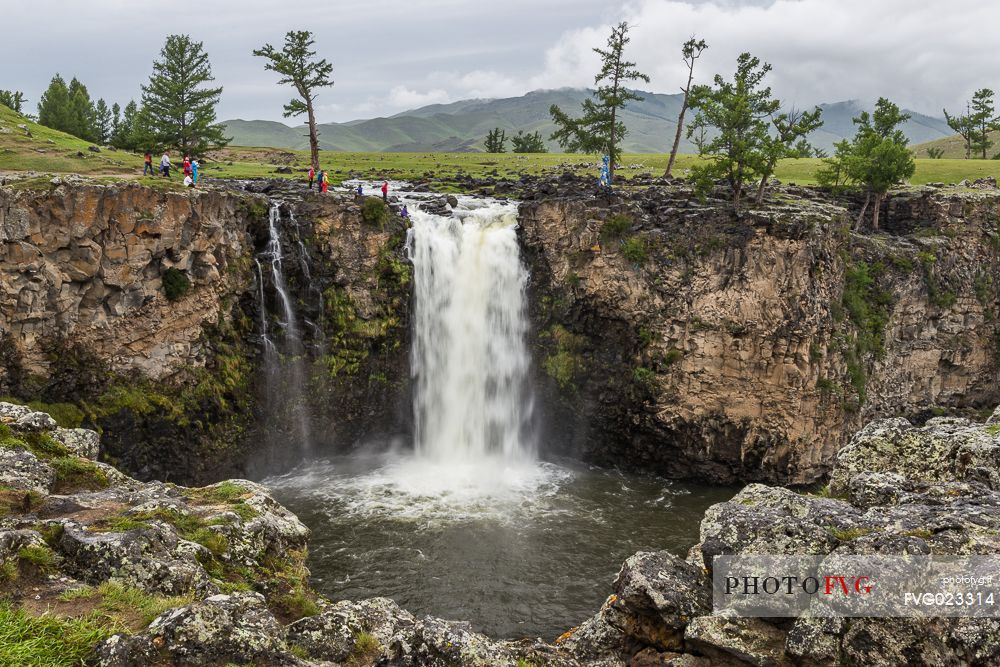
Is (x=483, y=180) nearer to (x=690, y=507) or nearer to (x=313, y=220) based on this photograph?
(x=313, y=220)

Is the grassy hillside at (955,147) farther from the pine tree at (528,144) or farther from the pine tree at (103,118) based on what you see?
the pine tree at (103,118)

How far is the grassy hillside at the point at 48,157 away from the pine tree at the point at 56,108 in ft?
70.5

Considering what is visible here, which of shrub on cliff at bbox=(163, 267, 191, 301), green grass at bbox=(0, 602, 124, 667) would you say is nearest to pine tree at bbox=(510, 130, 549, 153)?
shrub on cliff at bbox=(163, 267, 191, 301)

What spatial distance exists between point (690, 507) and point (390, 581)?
1480 centimetres

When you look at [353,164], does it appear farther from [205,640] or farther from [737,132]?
[205,640]

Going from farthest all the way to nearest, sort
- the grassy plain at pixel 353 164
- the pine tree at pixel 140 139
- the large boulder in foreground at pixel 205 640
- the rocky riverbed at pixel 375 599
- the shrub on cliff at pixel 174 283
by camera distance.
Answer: the pine tree at pixel 140 139, the grassy plain at pixel 353 164, the shrub on cliff at pixel 174 283, the rocky riverbed at pixel 375 599, the large boulder in foreground at pixel 205 640

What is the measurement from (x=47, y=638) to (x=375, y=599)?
5135mm

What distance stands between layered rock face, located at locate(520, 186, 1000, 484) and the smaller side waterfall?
41.2ft

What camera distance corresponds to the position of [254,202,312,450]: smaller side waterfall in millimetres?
30672

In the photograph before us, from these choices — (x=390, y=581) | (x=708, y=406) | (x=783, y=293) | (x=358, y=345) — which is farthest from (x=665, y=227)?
(x=390, y=581)

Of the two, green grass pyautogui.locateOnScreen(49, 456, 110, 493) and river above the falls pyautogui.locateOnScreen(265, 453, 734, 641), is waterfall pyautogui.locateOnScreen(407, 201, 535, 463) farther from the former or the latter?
green grass pyautogui.locateOnScreen(49, 456, 110, 493)

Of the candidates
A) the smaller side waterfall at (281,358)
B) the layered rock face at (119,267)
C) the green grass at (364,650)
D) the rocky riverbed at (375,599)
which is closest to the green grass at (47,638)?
the rocky riverbed at (375,599)

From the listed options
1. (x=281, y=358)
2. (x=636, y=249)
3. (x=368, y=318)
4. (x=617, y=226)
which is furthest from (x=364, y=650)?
(x=617, y=226)

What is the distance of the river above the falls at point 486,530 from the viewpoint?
20859mm
